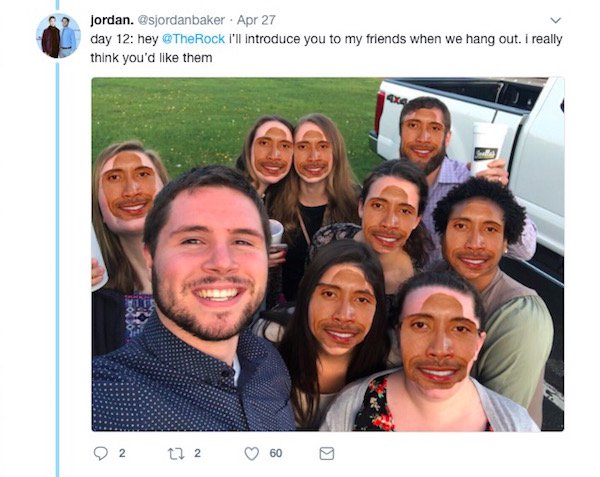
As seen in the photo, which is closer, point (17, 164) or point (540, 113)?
point (17, 164)

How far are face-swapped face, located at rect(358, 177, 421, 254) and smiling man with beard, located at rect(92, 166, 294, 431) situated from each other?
0.24m

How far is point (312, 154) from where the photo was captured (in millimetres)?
1718

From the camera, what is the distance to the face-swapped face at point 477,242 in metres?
1.67

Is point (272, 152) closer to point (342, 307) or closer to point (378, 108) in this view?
point (378, 108)

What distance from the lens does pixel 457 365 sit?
163 cm

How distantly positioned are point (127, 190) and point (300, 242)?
387mm

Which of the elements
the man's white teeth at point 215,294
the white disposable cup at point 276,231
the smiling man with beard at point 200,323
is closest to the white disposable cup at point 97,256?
the smiling man with beard at point 200,323

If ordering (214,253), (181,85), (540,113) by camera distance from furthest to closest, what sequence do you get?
(540,113), (181,85), (214,253)

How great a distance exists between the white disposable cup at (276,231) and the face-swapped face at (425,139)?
32cm

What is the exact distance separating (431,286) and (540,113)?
52cm

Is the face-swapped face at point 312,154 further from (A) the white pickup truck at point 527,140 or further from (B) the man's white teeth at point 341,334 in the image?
(B) the man's white teeth at point 341,334

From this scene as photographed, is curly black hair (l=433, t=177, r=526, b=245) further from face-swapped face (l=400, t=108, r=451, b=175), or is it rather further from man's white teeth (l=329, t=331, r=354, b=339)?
man's white teeth (l=329, t=331, r=354, b=339)
